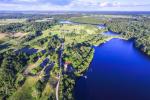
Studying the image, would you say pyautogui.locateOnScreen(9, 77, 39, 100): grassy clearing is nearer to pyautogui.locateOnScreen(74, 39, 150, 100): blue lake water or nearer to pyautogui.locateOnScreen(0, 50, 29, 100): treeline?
pyautogui.locateOnScreen(0, 50, 29, 100): treeline

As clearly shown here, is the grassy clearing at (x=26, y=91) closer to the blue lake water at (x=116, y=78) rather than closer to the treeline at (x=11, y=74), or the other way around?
the treeline at (x=11, y=74)

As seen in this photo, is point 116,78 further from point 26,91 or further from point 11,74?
point 11,74

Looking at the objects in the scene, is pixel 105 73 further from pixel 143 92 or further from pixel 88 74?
pixel 143 92

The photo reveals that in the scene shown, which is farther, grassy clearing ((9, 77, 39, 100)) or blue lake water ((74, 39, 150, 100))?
blue lake water ((74, 39, 150, 100))

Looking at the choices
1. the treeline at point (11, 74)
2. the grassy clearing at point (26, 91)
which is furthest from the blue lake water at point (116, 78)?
the treeline at point (11, 74)

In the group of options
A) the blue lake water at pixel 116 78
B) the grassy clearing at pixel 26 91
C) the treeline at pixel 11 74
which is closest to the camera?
the grassy clearing at pixel 26 91

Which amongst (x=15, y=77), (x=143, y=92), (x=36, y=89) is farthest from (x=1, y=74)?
(x=143, y=92)

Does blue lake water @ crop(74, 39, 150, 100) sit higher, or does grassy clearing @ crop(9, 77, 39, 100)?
grassy clearing @ crop(9, 77, 39, 100)

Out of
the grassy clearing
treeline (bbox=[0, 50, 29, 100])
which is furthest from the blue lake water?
treeline (bbox=[0, 50, 29, 100])

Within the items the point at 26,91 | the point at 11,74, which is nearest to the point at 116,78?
the point at 26,91
